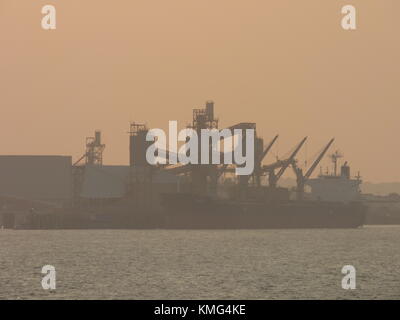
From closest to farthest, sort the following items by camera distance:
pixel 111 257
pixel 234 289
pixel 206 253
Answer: pixel 234 289, pixel 111 257, pixel 206 253

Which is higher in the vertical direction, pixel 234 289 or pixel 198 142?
pixel 198 142

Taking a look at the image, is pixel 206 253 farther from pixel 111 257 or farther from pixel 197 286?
pixel 197 286

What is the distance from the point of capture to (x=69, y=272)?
71312mm

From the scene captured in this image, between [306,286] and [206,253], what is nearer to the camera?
[306,286]

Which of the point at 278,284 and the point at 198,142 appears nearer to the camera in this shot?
the point at 278,284

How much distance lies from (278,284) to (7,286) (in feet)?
49.3

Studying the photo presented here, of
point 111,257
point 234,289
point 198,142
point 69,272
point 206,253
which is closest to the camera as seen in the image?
point 234,289

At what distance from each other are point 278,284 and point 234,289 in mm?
4508
